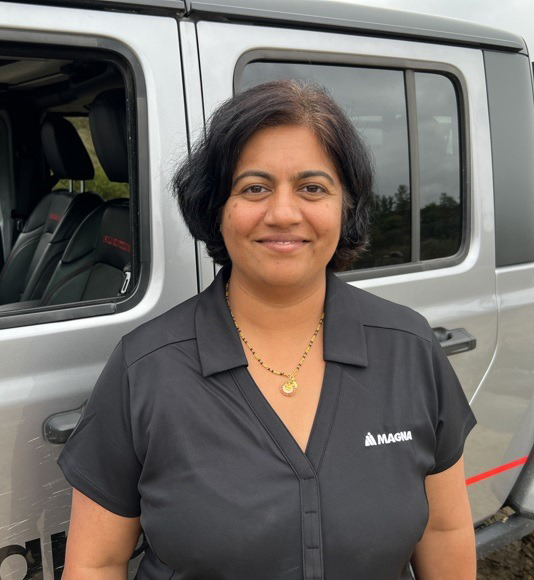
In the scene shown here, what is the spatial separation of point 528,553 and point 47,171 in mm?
3020

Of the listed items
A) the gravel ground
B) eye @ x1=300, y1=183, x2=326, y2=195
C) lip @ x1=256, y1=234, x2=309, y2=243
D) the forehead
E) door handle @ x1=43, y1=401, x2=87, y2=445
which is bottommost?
the gravel ground

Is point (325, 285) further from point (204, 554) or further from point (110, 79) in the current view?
point (110, 79)

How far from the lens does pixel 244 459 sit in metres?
1.24

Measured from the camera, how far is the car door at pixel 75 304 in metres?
1.44

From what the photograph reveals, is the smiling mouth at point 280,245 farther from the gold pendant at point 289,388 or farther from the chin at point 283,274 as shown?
the gold pendant at point 289,388

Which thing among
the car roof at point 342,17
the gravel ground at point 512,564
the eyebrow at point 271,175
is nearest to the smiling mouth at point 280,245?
Result: the eyebrow at point 271,175

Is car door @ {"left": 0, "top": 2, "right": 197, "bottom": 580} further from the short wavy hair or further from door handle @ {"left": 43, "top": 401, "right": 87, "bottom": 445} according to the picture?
the short wavy hair

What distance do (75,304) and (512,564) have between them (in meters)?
2.29

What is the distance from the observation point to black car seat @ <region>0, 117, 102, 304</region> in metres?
3.08

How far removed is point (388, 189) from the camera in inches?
81.2

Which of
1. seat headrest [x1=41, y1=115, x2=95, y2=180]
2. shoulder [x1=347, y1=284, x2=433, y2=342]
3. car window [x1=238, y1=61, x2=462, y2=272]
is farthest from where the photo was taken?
seat headrest [x1=41, y1=115, x2=95, y2=180]

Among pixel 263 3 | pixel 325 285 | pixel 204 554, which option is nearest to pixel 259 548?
pixel 204 554

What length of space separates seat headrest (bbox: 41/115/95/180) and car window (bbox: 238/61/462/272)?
171 centimetres

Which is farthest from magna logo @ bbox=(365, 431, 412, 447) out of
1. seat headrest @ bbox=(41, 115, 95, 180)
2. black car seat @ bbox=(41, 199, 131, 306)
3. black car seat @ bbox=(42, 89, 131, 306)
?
seat headrest @ bbox=(41, 115, 95, 180)
